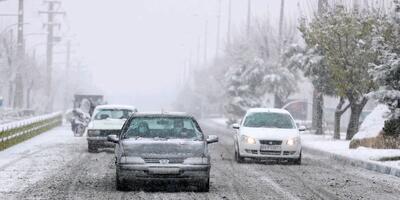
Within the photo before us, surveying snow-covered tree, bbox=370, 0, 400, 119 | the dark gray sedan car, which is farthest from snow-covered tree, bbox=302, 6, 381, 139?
the dark gray sedan car

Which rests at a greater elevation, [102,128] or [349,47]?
[349,47]

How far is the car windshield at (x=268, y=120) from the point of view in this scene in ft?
87.6

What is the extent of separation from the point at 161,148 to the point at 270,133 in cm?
905

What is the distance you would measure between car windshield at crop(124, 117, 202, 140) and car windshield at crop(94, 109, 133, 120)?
11767 millimetres

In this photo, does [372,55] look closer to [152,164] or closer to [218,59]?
[152,164]

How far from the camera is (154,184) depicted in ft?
59.5

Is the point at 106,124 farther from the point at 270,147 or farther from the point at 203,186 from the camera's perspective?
the point at 203,186

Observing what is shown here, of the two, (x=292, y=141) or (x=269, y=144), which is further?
(x=292, y=141)

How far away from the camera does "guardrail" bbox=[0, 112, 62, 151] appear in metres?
29.5

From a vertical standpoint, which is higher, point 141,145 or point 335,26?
point 335,26

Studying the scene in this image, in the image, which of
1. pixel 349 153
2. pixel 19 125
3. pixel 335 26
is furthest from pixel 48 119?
pixel 349 153

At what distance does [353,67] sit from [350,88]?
79 cm

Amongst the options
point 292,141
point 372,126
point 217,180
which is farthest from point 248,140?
point 372,126

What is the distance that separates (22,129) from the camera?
35250 millimetres
